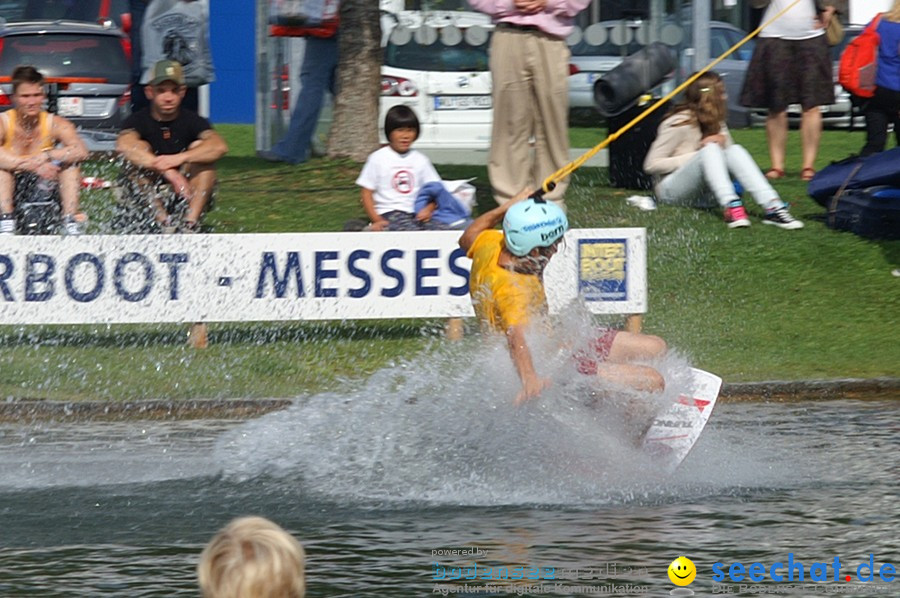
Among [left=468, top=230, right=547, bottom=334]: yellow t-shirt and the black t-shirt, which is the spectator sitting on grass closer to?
the black t-shirt

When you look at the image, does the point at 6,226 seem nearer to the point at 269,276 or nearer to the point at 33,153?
the point at 33,153

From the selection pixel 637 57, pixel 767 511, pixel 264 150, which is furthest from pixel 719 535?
pixel 264 150

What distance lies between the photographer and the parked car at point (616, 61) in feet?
58.4

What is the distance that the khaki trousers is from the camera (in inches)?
547

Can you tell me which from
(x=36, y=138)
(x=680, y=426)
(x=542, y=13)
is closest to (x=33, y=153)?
(x=36, y=138)

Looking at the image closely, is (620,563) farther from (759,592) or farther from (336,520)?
(336,520)

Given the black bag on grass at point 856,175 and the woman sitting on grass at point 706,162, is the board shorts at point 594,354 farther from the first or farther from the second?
the black bag on grass at point 856,175

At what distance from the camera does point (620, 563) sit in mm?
7211

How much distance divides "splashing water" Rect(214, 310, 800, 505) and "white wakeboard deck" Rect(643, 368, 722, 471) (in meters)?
0.06

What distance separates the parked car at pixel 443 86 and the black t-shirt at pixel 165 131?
6328 millimetres

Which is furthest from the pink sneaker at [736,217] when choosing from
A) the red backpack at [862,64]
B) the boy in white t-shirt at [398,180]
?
the boy in white t-shirt at [398,180]

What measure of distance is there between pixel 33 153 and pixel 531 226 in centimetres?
580

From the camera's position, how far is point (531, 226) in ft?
28.6

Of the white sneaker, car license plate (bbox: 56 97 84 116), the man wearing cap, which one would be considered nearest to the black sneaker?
the man wearing cap
